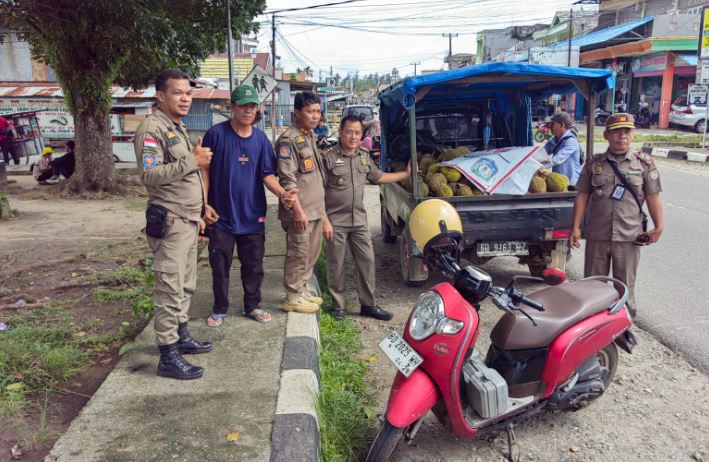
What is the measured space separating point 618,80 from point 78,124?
3172 cm

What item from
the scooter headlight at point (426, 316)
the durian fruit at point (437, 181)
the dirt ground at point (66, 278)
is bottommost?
the dirt ground at point (66, 278)

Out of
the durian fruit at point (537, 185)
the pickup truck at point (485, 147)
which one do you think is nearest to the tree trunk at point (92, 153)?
the pickup truck at point (485, 147)

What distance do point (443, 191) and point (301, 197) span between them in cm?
179

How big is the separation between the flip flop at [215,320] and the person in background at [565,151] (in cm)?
409

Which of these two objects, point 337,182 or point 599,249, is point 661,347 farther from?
point 337,182

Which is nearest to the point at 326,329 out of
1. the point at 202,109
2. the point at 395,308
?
the point at 395,308

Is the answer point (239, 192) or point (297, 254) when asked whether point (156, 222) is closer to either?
point (239, 192)

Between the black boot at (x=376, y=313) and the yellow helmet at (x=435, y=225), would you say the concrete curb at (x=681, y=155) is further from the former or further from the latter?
the yellow helmet at (x=435, y=225)

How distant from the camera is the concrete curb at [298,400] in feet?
8.40

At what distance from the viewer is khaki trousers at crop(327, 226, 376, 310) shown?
15.6ft

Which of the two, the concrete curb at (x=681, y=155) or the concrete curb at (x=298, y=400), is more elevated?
the concrete curb at (x=681, y=155)

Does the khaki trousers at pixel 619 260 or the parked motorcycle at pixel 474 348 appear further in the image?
the khaki trousers at pixel 619 260

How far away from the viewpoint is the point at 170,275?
3.19 m

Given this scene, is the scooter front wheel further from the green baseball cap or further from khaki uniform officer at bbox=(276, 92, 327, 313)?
the green baseball cap
